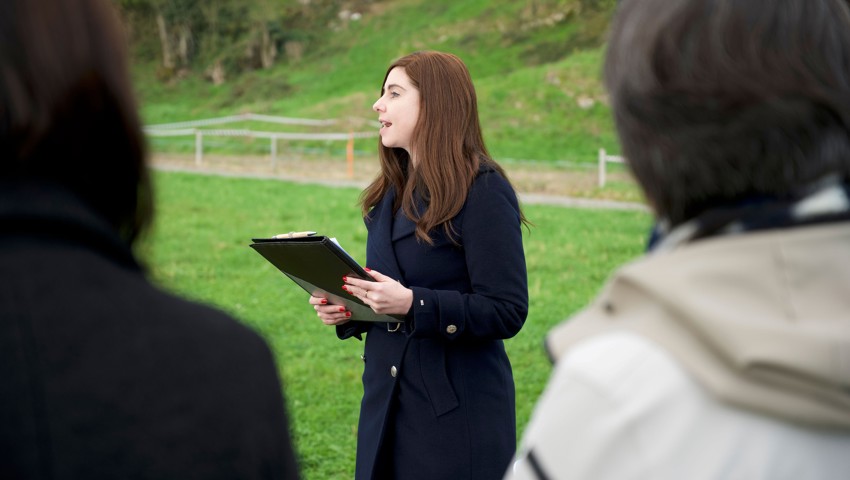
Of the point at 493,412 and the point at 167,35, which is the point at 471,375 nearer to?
the point at 493,412

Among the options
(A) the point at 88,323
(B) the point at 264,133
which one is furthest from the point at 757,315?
(B) the point at 264,133

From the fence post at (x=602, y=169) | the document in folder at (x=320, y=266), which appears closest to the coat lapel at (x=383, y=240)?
the document in folder at (x=320, y=266)

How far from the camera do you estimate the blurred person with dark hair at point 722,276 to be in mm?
1269

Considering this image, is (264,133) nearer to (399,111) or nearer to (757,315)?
(399,111)

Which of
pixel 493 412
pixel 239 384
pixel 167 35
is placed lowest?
pixel 493 412

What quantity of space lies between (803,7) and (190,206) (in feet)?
48.4

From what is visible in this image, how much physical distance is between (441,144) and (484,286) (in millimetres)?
502

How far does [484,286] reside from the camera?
3391 millimetres

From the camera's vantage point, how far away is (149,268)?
5.09 feet

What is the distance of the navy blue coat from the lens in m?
3.36

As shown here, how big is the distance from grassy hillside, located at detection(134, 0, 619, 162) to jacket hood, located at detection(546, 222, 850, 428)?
828 inches

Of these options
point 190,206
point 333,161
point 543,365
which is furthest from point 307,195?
point 543,365

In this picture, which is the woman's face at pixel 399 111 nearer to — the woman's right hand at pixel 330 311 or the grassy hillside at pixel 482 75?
the woman's right hand at pixel 330 311

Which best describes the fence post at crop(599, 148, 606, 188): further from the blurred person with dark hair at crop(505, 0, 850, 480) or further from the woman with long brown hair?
the blurred person with dark hair at crop(505, 0, 850, 480)
